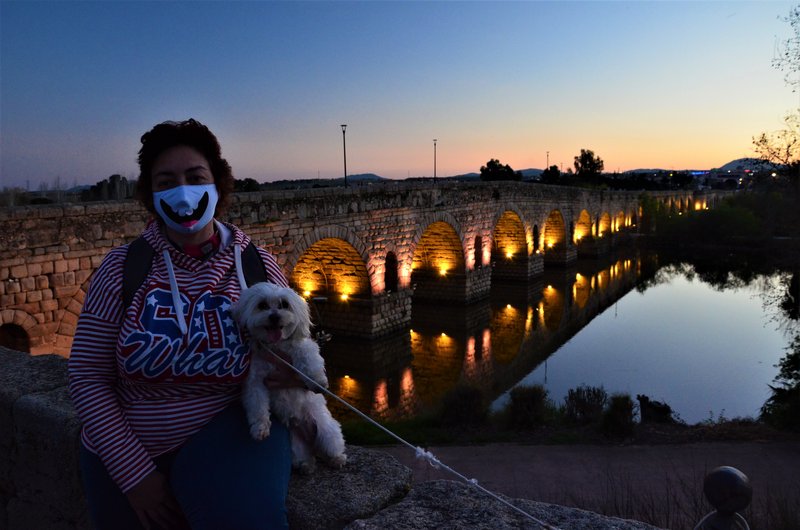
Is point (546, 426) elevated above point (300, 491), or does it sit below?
below

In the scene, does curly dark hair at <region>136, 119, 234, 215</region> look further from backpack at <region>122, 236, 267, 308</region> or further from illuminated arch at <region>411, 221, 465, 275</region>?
illuminated arch at <region>411, 221, 465, 275</region>

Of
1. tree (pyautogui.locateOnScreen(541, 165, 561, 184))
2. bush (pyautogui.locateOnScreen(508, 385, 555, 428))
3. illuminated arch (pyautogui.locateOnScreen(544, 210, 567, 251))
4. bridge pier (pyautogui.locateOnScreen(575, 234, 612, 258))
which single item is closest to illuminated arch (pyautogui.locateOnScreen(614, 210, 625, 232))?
bridge pier (pyautogui.locateOnScreen(575, 234, 612, 258))

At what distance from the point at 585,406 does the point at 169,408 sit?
9369 mm

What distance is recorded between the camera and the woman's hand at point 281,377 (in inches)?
73.6

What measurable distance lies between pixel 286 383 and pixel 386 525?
558 mm

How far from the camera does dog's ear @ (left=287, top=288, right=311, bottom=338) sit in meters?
1.92

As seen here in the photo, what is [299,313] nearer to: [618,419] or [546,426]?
[618,419]

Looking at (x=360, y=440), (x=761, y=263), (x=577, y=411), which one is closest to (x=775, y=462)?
(x=577, y=411)

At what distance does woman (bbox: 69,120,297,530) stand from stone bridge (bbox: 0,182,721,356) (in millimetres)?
1639

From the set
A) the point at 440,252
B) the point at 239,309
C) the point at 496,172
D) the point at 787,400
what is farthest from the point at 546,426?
the point at 496,172

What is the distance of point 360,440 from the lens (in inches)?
350

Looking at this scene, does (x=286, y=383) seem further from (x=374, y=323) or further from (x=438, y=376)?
(x=374, y=323)

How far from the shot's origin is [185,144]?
1966mm

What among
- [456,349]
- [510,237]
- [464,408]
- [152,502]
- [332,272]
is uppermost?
[152,502]
